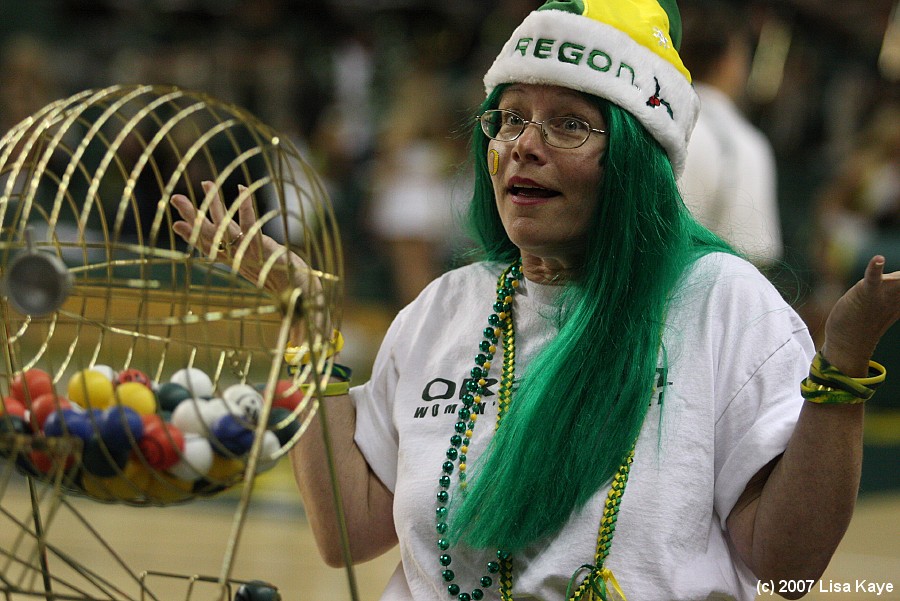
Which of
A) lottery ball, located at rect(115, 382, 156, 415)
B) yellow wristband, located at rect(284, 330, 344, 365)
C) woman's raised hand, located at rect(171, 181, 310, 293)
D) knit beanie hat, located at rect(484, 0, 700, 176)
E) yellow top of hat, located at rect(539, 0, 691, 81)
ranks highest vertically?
yellow top of hat, located at rect(539, 0, 691, 81)

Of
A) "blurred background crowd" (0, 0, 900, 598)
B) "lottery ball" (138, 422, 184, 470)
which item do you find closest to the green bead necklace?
"lottery ball" (138, 422, 184, 470)

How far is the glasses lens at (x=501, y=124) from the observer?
1530 mm

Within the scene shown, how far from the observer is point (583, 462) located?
54.0 inches

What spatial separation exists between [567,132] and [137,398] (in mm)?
660

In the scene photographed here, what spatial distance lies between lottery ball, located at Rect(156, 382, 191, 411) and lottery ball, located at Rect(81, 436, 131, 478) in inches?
3.1

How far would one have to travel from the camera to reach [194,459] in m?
1.11

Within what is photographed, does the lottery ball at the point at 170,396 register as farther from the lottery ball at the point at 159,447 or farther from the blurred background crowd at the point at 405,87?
the blurred background crowd at the point at 405,87

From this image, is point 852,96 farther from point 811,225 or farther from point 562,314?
point 562,314

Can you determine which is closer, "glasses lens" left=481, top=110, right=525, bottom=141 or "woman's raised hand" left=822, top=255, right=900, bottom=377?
"woman's raised hand" left=822, top=255, right=900, bottom=377

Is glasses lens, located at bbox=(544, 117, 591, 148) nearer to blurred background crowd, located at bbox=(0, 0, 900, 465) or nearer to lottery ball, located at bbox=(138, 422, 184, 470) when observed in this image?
lottery ball, located at bbox=(138, 422, 184, 470)

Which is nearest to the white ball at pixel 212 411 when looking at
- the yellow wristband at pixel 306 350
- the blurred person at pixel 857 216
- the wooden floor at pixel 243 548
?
the yellow wristband at pixel 306 350

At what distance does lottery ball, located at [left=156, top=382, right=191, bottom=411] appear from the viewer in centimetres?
116

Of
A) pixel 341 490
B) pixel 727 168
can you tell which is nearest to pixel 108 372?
pixel 341 490

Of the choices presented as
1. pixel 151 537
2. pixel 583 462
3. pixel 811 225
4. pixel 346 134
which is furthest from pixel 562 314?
pixel 346 134
